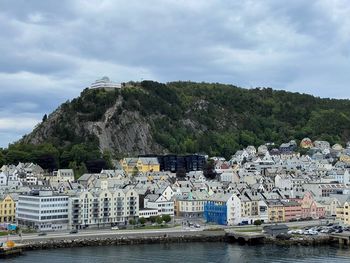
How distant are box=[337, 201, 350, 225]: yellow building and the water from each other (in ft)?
31.8

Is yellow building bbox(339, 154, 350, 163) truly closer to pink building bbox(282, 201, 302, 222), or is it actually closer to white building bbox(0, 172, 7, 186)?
pink building bbox(282, 201, 302, 222)

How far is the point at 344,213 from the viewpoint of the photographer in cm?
5681

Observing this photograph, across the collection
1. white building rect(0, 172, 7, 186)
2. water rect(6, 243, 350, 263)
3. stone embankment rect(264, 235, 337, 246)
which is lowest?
water rect(6, 243, 350, 263)

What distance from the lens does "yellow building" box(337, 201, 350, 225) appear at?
5622cm

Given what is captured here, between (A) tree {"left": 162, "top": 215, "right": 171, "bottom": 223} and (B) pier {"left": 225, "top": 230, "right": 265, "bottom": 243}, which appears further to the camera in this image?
(A) tree {"left": 162, "top": 215, "right": 171, "bottom": 223}

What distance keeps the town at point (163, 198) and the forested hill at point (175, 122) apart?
1732 centimetres

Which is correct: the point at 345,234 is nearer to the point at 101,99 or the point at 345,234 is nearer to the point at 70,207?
the point at 70,207

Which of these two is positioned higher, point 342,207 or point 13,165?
point 13,165

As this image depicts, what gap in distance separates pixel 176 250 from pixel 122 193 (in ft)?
42.7

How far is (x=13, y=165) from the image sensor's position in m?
85.5

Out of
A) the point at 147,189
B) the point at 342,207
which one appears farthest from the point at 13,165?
the point at 342,207

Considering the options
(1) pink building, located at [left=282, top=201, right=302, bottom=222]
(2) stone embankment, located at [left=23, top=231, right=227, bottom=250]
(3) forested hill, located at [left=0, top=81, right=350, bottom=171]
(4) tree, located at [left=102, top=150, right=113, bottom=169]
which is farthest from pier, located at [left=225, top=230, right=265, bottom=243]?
(3) forested hill, located at [left=0, top=81, right=350, bottom=171]

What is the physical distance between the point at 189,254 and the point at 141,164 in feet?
160

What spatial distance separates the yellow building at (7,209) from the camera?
58.2 meters
